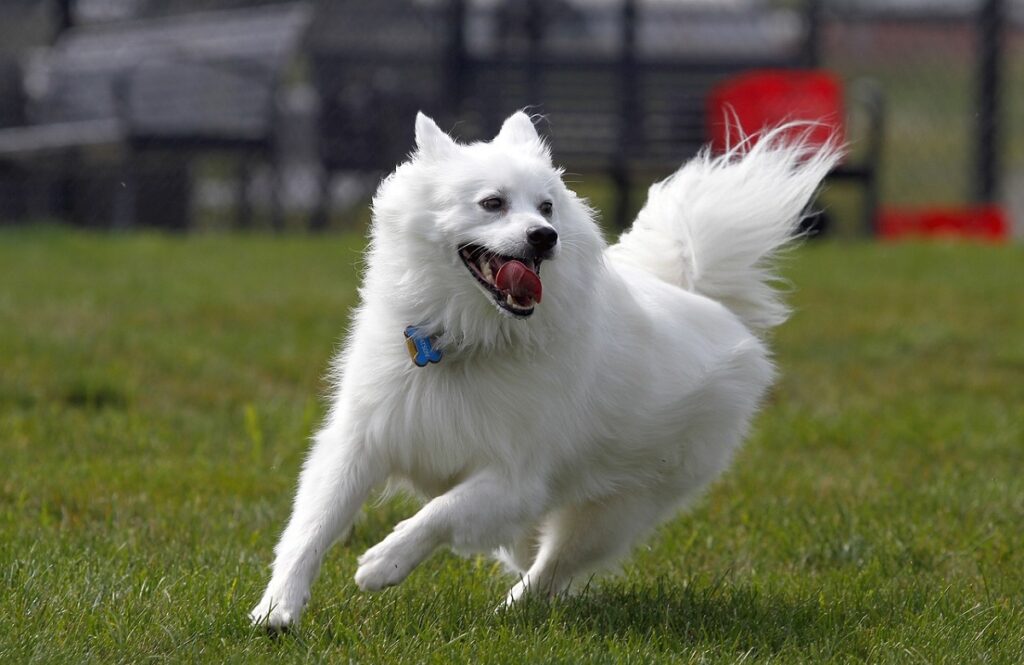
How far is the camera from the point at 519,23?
13352 mm

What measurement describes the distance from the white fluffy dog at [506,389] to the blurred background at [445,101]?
8420 millimetres

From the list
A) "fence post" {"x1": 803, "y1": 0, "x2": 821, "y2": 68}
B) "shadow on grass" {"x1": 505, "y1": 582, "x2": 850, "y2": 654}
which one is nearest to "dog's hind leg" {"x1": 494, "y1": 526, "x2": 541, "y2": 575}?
"shadow on grass" {"x1": 505, "y1": 582, "x2": 850, "y2": 654}

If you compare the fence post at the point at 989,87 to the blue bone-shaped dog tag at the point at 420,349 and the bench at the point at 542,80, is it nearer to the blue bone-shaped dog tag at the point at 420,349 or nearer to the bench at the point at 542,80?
the bench at the point at 542,80

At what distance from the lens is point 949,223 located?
46.6 ft

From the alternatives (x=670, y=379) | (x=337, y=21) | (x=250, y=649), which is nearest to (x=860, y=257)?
(x=337, y=21)

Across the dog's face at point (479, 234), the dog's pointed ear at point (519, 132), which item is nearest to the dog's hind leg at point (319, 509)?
the dog's face at point (479, 234)

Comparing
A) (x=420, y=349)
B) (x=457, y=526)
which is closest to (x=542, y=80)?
(x=420, y=349)

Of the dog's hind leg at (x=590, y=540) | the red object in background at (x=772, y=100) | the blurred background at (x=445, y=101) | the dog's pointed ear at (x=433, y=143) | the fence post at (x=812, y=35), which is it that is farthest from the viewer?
the fence post at (x=812, y=35)

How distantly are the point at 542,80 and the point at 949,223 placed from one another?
4.06 m

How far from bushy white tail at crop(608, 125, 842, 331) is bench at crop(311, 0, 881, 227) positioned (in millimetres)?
8120

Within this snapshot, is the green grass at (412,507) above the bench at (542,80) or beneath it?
beneath

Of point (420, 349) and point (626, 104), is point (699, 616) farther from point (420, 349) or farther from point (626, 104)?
point (626, 104)

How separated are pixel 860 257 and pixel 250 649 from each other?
8811 mm

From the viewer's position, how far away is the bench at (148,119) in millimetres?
12977
